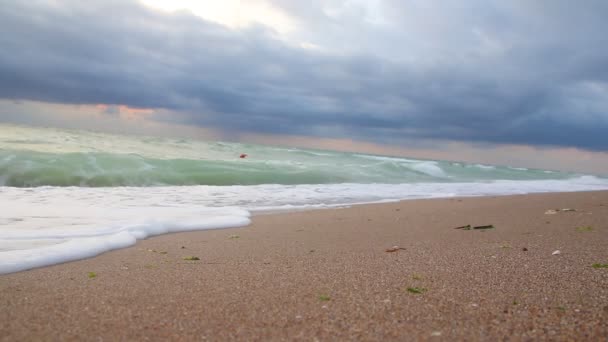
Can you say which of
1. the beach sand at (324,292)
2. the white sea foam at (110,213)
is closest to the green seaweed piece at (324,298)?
the beach sand at (324,292)

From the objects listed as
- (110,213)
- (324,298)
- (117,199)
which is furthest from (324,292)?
(117,199)

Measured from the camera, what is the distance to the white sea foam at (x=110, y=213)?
3184 mm

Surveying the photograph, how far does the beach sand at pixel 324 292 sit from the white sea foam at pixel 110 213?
22 centimetres

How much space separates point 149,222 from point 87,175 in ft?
20.2

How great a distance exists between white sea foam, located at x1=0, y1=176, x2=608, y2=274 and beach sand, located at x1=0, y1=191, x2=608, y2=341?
0.22 metres

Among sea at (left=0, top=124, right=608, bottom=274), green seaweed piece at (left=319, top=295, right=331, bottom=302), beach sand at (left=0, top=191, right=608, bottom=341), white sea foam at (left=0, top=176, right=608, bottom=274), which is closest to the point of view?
beach sand at (left=0, top=191, right=608, bottom=341)

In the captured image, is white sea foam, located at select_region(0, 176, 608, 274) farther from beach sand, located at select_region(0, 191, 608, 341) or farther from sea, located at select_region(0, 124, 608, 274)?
beach sand, located at select_region(0, 191, 608, 341)

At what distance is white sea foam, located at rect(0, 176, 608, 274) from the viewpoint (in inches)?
125

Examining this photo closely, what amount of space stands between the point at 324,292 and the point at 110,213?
13.2 feet

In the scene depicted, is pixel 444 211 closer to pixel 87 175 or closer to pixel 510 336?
pixel 510 336

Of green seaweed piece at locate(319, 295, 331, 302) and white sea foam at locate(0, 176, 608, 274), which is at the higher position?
white sea foam at locate(0, 176, 608, 274)

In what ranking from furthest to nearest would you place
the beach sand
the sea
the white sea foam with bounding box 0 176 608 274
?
the sea < the white sea foam with bounding box 0 176 608 274 < the beach sand

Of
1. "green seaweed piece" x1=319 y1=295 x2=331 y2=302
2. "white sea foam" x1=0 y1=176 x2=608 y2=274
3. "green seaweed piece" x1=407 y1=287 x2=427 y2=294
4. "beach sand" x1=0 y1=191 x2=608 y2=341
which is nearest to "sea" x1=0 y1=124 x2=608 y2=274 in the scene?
"white sea foam" x1=0 y1=176 x2=608 y2=274

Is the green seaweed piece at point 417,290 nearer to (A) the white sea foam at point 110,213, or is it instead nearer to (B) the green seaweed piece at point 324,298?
(B) the green seaweed piece at point 324,298
